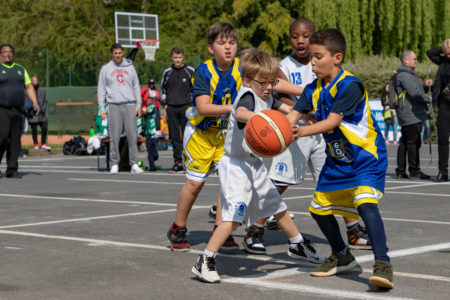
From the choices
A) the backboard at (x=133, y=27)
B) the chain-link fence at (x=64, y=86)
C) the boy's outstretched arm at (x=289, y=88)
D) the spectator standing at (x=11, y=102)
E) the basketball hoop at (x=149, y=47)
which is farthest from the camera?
the backboard at (x=133, y=27)

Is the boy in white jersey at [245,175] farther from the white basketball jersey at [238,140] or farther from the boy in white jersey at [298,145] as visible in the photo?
the boy in white jersey at [298,145]

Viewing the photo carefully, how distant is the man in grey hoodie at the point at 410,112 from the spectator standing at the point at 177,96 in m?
4.05

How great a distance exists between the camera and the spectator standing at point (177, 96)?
1558 cm

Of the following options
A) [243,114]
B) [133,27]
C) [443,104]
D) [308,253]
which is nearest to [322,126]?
[243,114]

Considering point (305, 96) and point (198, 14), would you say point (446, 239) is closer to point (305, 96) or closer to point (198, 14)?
point (305, 96)

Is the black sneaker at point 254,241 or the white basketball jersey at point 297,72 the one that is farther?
the white basketball jersey at point 297,72

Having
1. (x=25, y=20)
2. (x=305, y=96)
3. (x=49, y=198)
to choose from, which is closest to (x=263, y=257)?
(x=305, y=96)

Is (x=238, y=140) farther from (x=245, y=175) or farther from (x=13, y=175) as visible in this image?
(x=13, y=175)

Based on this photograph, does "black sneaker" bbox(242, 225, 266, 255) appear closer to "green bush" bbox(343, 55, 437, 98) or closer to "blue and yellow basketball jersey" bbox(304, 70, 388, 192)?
"blue and yellow basketball jersey" bbox(304, 70, 388, 192)

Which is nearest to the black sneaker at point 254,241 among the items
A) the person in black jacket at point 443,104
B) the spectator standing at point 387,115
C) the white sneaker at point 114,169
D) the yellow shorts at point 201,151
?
the yellow shorts at point 201,151

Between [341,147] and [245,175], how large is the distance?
732 millimetres

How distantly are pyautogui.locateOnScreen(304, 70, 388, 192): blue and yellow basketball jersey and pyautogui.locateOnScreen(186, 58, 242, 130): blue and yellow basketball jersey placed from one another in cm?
129

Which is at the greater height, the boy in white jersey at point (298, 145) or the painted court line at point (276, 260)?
the boy in white jersey at point (298, 145)

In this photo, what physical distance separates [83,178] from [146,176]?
1.11 m
